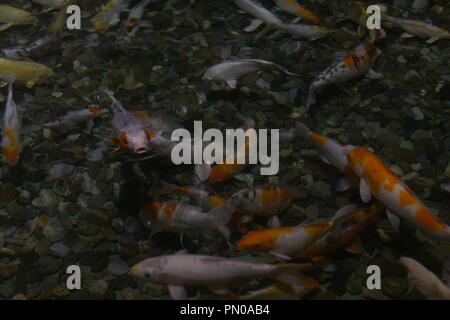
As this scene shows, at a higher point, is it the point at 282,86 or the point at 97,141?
the point at 282,86

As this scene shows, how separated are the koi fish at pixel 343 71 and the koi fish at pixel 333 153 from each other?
1.57 feet

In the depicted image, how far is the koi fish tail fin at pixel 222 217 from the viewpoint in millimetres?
2410

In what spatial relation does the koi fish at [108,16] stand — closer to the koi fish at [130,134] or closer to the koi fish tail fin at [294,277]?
the koi fish at [130,134]

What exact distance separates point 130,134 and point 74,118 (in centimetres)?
79

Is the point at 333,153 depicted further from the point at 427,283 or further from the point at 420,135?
the point at 427,283

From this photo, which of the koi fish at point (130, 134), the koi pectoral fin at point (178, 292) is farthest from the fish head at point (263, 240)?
the koi fish at point (130, 134)

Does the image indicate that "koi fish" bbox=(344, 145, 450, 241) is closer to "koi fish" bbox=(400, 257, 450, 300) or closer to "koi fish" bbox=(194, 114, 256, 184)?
"koi fish" bbox=(400, 257, 450, 300)

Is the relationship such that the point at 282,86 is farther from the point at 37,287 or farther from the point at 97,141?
the point at 37,287

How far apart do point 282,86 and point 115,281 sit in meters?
1.88

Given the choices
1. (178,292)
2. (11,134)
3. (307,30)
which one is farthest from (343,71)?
(11,134)

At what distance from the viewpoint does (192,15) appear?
414 centimetres

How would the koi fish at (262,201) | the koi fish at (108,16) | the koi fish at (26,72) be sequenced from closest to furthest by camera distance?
the koi fish at (262,201) < the koi fish at (26,72) < the koi fish at (108,16)
